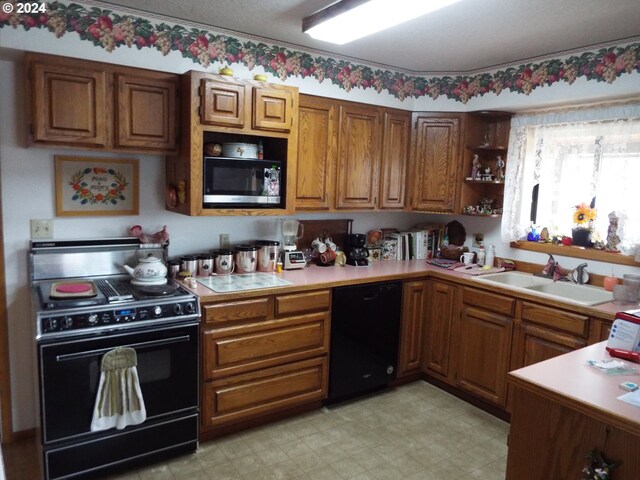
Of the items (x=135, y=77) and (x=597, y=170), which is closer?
(x=135, y=77)

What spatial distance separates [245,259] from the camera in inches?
124

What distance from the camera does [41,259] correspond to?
2.63 metres

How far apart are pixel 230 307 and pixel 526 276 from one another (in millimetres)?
2234

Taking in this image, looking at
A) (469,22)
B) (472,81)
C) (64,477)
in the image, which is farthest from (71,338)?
(472,81)

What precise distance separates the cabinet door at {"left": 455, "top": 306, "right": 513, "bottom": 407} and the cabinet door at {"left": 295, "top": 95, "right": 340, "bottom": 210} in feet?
4.32

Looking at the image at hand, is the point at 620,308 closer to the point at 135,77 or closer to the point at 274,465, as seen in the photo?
the point at 274,465

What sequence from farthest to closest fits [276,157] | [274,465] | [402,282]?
1. [402,282]
2. [276,157]
3. [274,465]

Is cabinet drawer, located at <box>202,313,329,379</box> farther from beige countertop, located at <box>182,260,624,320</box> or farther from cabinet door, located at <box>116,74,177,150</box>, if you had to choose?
cabinet door, located at <box>116,74,177,150</box>

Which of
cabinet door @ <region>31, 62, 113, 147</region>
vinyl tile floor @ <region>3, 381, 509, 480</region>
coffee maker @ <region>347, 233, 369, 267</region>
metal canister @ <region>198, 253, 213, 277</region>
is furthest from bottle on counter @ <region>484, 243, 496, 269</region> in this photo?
cabinet door @ <region>31, 62, 113, 147</region>

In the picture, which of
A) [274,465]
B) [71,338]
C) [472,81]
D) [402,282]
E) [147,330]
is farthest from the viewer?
[472,81]

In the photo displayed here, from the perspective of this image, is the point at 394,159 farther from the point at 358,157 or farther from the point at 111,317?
the point at 111,317

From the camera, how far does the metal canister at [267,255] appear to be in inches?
127

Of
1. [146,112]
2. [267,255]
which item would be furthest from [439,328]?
[146,112]

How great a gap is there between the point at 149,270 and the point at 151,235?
376 millimetres
